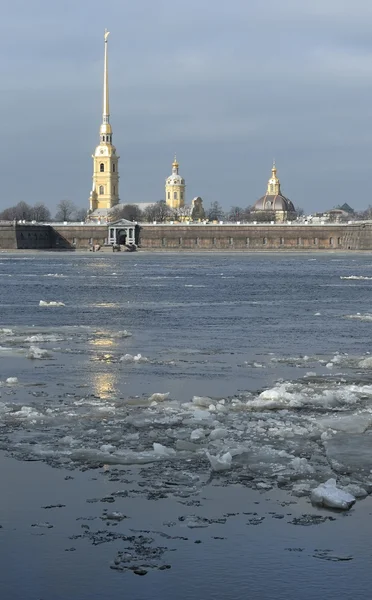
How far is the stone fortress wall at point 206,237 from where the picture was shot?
144250mm

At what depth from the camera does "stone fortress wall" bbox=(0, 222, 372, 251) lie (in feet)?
473

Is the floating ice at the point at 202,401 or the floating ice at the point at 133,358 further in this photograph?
the floating ice at the point at 133,358

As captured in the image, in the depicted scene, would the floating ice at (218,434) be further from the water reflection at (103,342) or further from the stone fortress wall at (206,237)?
the stone fortress wall at (206,237)

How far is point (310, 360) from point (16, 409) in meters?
7.81

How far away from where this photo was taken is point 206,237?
148 meters

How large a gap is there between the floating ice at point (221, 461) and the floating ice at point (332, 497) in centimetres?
134

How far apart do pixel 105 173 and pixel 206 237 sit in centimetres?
4956

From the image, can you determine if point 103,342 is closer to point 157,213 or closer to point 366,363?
point 366,363

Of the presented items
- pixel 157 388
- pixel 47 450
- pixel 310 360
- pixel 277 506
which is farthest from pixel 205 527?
pixel 310 360

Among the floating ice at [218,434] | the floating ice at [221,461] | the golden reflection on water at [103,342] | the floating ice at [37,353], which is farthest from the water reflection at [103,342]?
the floating ice at [221,461]

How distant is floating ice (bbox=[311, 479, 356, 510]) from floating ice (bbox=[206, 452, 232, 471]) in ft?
4.40

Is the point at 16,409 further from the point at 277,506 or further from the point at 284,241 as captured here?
the point at 284,241

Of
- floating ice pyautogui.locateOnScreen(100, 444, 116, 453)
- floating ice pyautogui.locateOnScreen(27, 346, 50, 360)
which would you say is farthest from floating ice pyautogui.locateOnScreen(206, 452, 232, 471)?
floating ice pyautogui.locateOnScreen(27, 346, 50, 360)

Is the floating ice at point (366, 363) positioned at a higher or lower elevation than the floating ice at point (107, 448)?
lower
